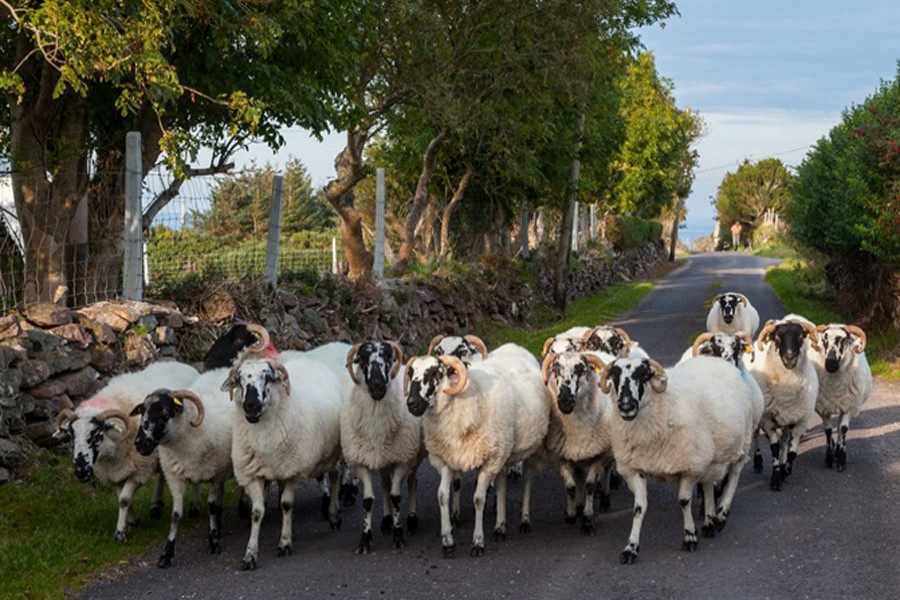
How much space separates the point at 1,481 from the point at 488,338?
48.3ft

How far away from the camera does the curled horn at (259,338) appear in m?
10.4

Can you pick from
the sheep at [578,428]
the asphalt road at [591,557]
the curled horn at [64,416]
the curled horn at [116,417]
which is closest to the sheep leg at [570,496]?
the sheep at [578,428]

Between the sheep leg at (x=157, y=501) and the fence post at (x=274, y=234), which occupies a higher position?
the fence post at (x=274, y=234)

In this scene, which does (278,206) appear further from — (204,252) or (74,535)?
(74,535)

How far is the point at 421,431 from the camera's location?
9070mm

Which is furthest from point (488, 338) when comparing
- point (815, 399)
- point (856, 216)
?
point (815, 399)

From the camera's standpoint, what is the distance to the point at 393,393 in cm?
896

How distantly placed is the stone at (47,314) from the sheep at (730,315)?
10291 mm

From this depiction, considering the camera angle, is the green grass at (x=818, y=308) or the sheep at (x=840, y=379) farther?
the green grass at (x=818, y=308)

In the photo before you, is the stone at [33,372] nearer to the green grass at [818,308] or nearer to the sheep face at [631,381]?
the sheep face at [631,381]

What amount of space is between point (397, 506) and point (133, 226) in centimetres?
591

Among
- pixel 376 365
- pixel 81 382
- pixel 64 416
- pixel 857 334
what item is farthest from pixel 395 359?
pixel 857 334

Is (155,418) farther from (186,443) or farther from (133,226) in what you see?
(133,226)

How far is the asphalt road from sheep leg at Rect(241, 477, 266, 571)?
12cm
